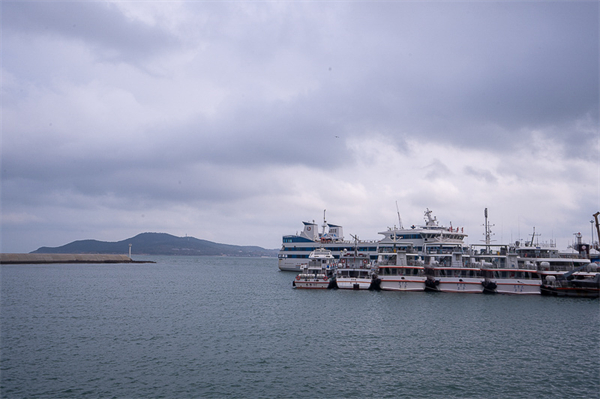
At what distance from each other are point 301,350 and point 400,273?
42.6m

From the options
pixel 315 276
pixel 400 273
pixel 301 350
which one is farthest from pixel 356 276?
pixel 301 350

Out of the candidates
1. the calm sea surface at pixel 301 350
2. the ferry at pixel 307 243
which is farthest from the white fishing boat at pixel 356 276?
the ferry at pixel 307 243

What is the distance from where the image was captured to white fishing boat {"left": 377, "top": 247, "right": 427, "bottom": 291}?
70250 millimetres

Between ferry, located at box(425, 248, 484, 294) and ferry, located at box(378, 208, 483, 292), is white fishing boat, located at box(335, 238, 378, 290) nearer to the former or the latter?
ferry, located at box(378, 208, 483, 292)

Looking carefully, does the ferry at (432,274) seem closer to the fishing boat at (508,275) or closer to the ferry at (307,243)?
the fishing boat at (508,275)

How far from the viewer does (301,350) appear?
33.1m

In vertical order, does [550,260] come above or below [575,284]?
above

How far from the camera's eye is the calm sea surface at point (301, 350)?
24.9m

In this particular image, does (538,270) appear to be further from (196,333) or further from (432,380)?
(196,333)

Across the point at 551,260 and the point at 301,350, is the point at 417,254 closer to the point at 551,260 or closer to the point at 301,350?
the point at 551,260

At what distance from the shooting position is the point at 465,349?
110ft

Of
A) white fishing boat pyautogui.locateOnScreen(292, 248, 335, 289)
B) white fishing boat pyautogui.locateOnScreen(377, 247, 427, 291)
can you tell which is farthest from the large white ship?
white fishing boat pyautogui.locateOnScreen(292, 248, 335, 289)

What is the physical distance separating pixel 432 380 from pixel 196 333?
2269cm

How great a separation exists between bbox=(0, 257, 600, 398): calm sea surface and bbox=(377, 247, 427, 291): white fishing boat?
13.4 m
